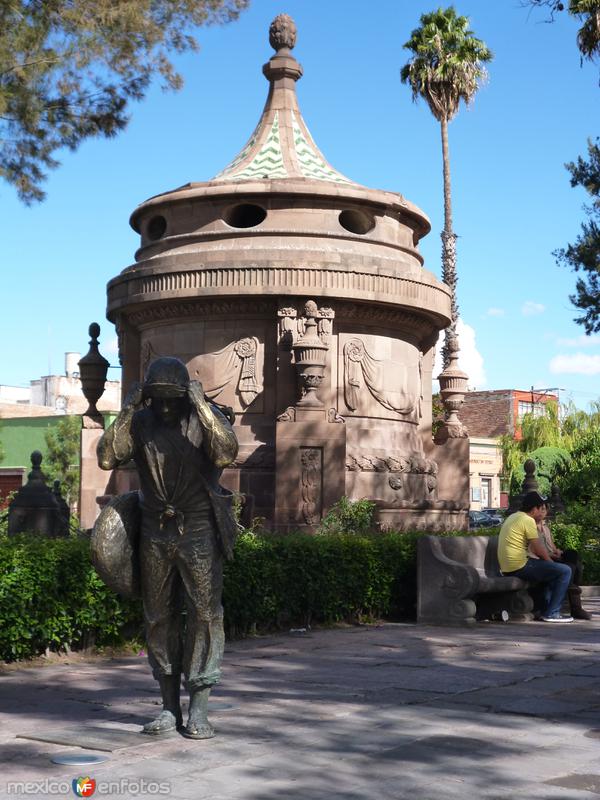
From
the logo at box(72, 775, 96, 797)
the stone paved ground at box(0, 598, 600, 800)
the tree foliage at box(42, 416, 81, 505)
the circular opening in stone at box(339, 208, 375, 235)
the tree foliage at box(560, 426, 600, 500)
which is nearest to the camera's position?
the logo at box(72, 775, 96, 797)

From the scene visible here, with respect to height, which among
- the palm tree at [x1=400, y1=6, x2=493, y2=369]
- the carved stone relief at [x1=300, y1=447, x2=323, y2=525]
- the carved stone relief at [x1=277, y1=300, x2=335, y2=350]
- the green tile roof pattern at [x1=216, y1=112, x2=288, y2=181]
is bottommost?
the carved stone relief at [x1=300, y1=447, x2=323, y2=525]

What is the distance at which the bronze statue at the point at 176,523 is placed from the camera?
632cm

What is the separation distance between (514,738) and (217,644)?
1717mm

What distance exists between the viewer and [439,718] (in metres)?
6.91

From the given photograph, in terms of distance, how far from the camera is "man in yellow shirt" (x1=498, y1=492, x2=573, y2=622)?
500 inches

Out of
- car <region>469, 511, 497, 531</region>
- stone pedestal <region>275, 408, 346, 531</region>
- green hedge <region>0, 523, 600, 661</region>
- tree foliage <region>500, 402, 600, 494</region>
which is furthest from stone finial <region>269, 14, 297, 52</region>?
tree foliage <region>500, 402, 600, 494</region>

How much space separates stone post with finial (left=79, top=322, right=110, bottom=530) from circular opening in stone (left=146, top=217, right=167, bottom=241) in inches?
86.0

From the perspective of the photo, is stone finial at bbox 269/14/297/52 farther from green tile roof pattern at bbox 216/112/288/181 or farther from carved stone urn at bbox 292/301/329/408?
carved stone urn at bbox 292/301/329/408

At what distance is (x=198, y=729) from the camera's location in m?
6.27

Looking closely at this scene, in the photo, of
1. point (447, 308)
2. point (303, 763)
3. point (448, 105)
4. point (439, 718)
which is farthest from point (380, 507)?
point (448, 105)

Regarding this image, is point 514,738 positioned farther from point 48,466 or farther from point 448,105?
point 48,466

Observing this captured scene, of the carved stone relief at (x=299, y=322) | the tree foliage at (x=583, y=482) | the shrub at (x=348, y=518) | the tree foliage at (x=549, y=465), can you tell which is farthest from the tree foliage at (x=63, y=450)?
the shrub at (x=348, y=518)

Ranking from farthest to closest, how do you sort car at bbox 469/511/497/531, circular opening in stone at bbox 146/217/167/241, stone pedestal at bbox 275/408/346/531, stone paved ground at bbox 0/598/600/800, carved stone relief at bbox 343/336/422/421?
car at bbox 469/511/497/531 < circular opening in stone at bbox 146/217/167/241 < carved stone relief at bbox 343/336/422/421 < stone pedestal at bbox 275/408/346/531 < stone paved ground at bbox 0/598/600/800

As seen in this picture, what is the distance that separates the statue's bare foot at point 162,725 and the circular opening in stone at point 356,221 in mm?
13609
